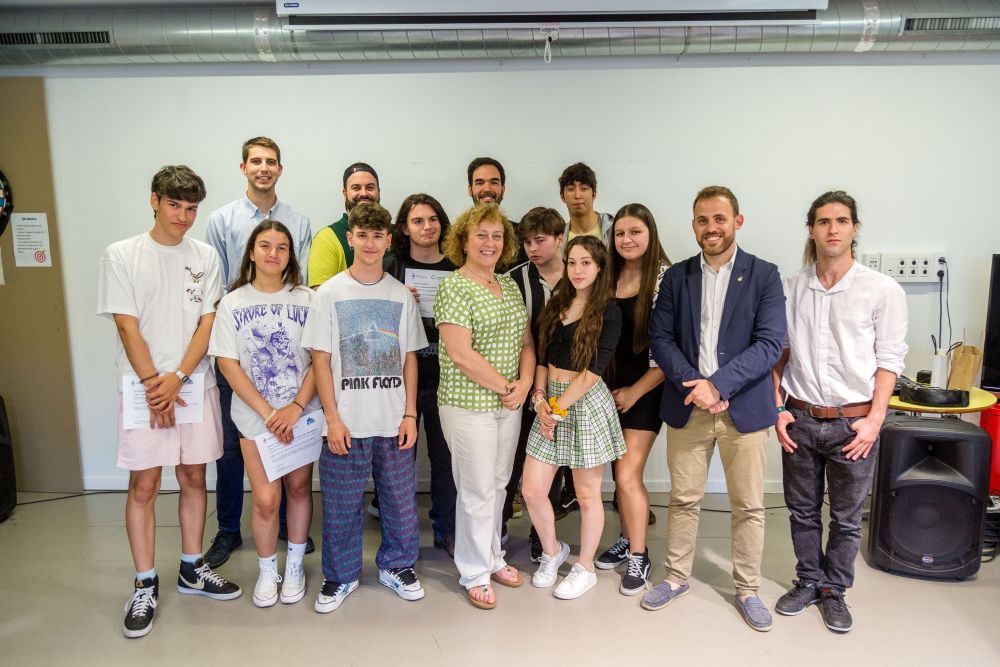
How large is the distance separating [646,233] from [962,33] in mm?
2251

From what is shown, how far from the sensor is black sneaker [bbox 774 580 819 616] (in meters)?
2.62

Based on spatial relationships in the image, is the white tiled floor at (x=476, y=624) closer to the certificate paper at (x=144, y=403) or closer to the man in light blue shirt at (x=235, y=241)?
the man in light blue shirt at (x=235, y=241)

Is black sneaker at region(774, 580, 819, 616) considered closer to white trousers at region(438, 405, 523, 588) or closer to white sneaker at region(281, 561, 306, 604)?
white trousers at region(438, 405, 523, 588)

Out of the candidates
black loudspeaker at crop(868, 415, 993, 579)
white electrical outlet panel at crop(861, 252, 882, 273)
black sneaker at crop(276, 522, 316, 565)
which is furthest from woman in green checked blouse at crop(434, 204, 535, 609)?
white electrical outlet panel at crop(861, 252, 882, 273)

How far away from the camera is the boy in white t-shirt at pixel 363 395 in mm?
2529

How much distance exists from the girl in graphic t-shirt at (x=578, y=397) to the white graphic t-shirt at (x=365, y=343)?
566 millimetres

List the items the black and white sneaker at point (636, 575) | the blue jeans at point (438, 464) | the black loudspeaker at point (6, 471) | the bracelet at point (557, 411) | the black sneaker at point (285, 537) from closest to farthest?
the bracelet at point (557, 411)
the black and white sneaker at point (636, 575)
the blue jeans at point (438, 464)
the black sneaker at point (285, 537)
the black loudspeaker at point (6, 471)

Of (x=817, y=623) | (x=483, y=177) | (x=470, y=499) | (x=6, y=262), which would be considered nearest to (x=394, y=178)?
(x=483, y=177)

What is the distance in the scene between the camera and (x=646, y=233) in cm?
264

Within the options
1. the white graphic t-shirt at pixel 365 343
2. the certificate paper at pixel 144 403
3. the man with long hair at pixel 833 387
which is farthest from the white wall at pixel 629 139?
the certificate paper at pixel 144 403

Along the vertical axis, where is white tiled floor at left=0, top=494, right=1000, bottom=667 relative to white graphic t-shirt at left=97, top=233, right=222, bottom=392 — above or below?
below

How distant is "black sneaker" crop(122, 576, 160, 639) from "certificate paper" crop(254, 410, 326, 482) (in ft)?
2.17

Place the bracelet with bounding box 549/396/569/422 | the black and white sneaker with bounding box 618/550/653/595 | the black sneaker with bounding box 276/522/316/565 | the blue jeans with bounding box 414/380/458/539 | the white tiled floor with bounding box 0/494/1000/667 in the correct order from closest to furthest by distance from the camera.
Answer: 1. the white tiled floor with bounding box 0/494/1000/667
2. the bracelet with bounding box 549/396/569/422
3. the black and white sneaker with bounding box 618/550/653/595
4. the blue jeans with bounding box 414/380/458/539
5. the black sneaker with bounding box 276/522/316/565

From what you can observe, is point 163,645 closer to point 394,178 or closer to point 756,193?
point 394,178
